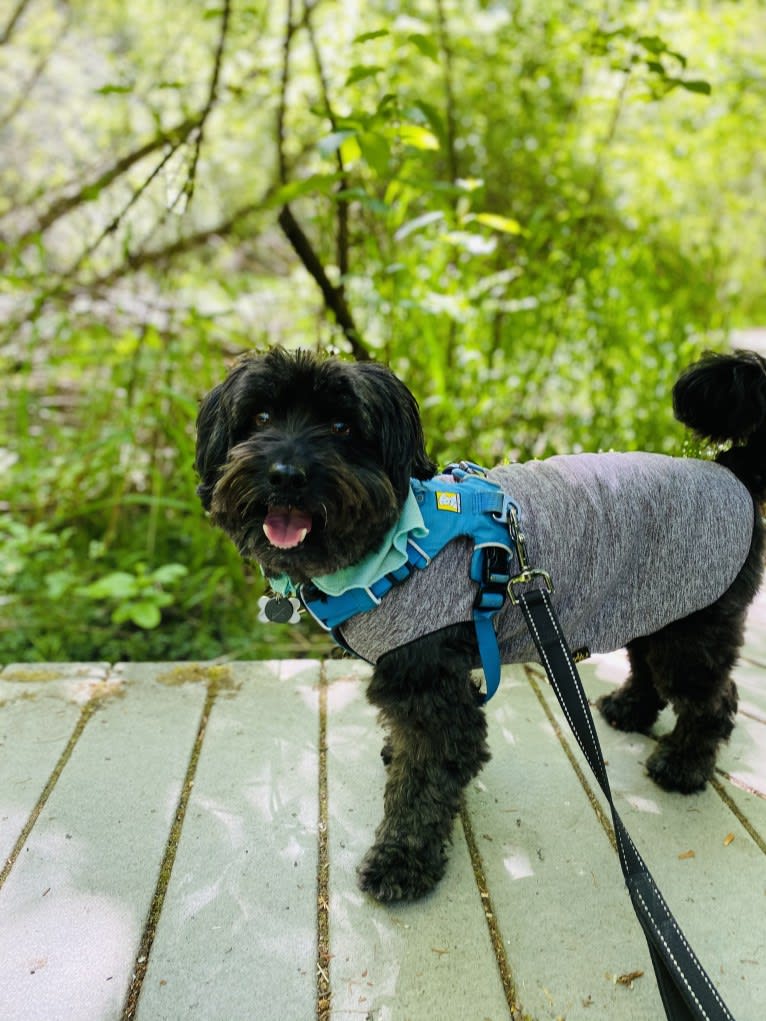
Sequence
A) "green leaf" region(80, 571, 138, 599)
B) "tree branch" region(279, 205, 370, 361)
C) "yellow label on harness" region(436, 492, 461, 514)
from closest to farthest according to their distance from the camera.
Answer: "yellow label on harness" region(436, 492, 461, 514), "green leaf" region(80, 571, 138, 599), "tree branch" region(279, 205, 370, 361)

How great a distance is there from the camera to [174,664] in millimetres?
3084

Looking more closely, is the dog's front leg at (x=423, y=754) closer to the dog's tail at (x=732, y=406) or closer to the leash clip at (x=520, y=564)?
the leash clip at (x=520, y=564)

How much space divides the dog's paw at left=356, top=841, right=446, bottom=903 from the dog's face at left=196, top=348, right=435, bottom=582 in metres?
0.75

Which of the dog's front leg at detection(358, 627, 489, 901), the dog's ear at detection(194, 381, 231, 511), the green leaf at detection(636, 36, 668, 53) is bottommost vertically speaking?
the dog's front leg at detection(358, 627, 489, 901)

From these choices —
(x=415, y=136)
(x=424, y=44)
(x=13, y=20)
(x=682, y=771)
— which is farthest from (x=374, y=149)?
(x=13, y=20)

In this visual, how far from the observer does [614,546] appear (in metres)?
2.18

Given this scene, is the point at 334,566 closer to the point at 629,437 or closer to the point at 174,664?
the point at 174,664

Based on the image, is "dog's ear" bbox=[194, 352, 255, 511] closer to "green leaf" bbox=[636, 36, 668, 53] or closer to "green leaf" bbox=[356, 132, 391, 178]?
"green leaf" bbox=[356, 132, 391, 178]

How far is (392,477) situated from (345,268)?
220 centimetres

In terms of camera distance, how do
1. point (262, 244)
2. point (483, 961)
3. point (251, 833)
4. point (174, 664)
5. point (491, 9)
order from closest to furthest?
1. point (483, 961)
2. point (251, 833)
3. point (174, 664)
4. point (491, 9)
5. point (262, 244)

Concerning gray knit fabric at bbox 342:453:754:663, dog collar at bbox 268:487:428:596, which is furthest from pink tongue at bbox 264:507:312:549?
gray knit fabric at bbox 342:453:754:663

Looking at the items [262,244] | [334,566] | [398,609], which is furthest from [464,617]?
[262,244]

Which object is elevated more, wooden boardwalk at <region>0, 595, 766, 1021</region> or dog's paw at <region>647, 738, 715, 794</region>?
dog's paw at <region>647, 738, 715, 794</region>

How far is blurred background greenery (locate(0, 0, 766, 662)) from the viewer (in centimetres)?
353
